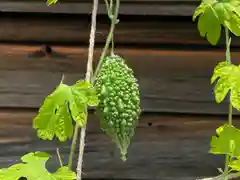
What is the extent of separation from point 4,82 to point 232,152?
0.86 m

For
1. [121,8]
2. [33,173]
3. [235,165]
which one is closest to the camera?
[33,173]

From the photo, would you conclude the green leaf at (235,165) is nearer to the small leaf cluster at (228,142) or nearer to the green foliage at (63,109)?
the small leaf cluster at (228,142)

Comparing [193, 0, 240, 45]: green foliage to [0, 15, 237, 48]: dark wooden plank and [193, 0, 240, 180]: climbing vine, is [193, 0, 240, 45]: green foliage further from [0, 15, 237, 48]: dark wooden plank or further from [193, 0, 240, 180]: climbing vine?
[0, 15, 237, 48]: dark wooden plank

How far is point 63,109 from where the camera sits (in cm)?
135

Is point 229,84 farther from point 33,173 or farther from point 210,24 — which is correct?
point 33,173

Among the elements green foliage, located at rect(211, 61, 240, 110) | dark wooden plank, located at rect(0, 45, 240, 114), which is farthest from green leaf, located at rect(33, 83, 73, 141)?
dark wooden plank, located at rect(0, 45, 240, 114)

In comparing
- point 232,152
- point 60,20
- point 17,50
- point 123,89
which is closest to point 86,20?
point 60,20

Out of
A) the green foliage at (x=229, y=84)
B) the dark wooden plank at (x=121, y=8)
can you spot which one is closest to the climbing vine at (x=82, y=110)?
the green foliage at (x=229, y=84)

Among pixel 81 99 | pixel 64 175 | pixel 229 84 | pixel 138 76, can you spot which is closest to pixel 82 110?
pixel 81 99

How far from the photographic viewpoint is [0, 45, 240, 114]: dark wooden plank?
76.0 inches

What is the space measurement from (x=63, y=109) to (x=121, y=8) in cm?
64

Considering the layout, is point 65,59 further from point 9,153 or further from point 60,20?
point 9,153

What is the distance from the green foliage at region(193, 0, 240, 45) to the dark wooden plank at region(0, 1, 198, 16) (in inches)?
18.1

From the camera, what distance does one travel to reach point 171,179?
1.98 meters
